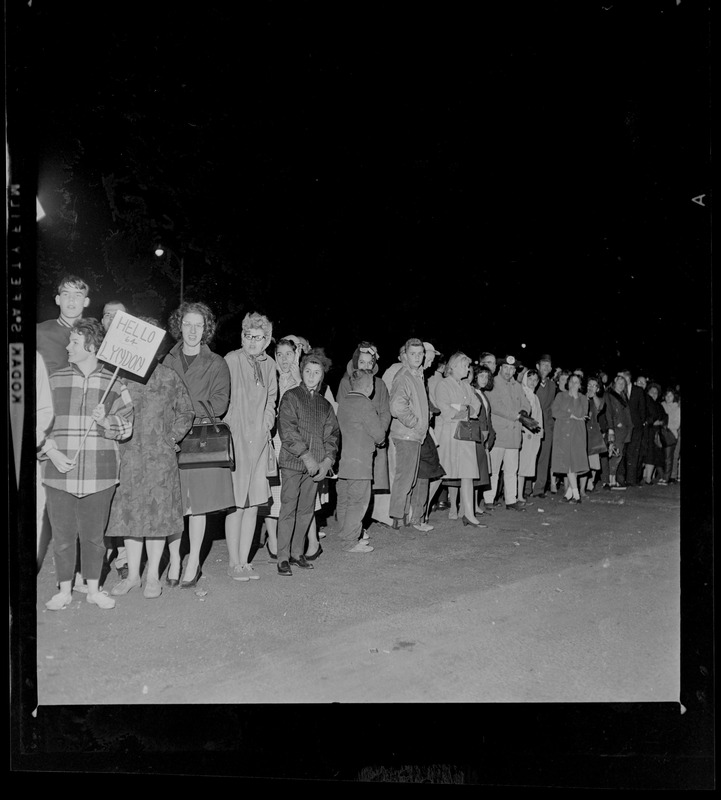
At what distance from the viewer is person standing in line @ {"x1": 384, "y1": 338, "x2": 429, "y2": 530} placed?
6129mm

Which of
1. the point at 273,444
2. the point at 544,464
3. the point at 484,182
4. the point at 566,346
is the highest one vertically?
the point at 484,182

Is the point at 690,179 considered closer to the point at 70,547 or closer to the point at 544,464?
the point at 70,547

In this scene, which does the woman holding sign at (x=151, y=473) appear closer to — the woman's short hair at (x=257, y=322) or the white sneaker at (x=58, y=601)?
the white sneaker at (x=58, y=601)

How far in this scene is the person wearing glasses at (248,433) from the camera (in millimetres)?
4594

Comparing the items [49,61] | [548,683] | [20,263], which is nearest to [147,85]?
[49,61]

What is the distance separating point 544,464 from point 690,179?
476 cm

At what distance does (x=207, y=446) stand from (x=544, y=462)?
4984 mm

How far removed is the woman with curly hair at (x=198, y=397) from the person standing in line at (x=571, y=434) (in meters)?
4.66

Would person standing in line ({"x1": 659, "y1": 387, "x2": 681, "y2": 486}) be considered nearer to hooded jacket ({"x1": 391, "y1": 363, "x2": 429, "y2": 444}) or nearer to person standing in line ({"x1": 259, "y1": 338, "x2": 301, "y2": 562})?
hooded jacket ({"x1": 391, "y1": 363, "x2": 429, "y2": 444})

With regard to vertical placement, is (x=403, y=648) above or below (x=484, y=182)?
below

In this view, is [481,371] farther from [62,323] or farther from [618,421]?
[62,323]

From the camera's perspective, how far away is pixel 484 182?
458 centimetres

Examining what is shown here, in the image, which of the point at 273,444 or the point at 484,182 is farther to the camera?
the point at 273,444

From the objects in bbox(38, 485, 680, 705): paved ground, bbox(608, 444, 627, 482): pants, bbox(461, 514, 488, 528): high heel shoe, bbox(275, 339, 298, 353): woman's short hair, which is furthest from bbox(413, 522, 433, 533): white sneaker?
bbox(608, 444, 627, 482): pants
